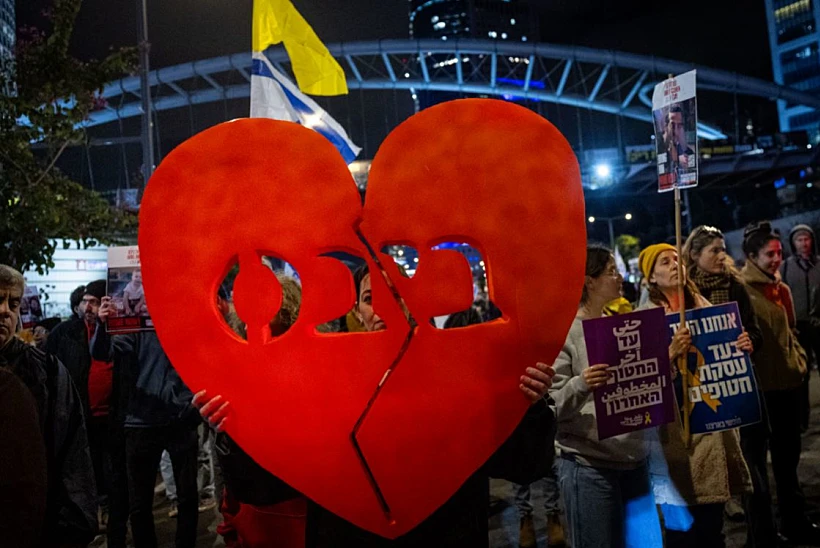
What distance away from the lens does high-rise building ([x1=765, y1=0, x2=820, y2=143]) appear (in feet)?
299

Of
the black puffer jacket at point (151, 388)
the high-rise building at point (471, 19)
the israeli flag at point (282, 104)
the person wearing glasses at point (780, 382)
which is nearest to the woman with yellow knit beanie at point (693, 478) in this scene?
the person wearing glasses at point (780, 382)

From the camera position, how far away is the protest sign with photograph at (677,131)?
3105 millimetres

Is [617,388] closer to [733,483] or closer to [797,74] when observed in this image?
[733,483]

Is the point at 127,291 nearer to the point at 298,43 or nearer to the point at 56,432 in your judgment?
the point at 56,432

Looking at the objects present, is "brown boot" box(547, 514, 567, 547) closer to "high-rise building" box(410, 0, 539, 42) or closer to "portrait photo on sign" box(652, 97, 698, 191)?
"portrait photo on sign" box(652, 97, 698, 191)

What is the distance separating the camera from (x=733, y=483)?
10.5 feet

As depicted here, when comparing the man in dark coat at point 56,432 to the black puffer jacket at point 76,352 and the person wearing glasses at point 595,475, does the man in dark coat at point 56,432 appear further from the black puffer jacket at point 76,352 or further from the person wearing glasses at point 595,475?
the black puffer jacket at point 76,352

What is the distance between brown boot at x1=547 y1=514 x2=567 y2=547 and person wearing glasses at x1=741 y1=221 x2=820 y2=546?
56.3 inches

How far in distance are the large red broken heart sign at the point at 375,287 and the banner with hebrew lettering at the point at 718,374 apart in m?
1.70

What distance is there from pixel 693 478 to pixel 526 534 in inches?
72.1

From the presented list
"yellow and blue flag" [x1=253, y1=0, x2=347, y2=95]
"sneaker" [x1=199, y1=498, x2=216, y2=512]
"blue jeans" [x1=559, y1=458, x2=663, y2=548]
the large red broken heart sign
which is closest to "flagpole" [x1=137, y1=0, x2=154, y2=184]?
"yellow and blue flag" [x1=253, y1=0, x2=347, y2=95]

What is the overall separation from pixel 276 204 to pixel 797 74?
369ft

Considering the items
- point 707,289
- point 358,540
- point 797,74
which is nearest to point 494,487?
point 707,289

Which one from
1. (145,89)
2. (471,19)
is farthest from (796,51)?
(145,89)
